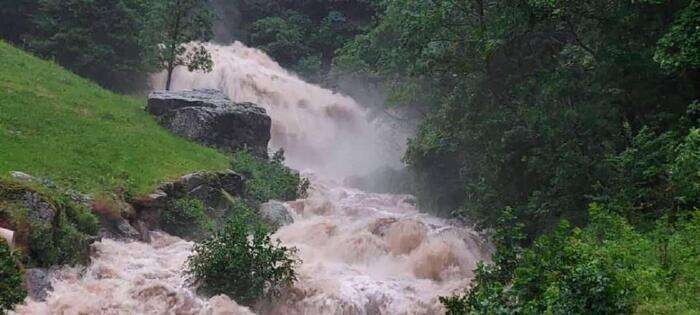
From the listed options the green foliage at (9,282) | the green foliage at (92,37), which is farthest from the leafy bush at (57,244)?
the green foliage at (92,37)

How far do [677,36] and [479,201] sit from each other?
630cm

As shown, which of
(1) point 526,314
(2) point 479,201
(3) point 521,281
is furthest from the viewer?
(2) point 479,201

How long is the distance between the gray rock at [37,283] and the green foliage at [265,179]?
Result: 30.2ft

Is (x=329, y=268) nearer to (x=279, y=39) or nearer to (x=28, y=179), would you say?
(x=28, y=179)

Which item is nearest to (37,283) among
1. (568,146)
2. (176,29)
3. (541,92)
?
(568,146)

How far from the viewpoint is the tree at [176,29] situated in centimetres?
2491

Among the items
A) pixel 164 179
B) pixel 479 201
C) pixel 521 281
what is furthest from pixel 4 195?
pixel 479 201

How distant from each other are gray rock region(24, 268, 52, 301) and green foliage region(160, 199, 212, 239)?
4.96 metres

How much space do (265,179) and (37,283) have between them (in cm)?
1120

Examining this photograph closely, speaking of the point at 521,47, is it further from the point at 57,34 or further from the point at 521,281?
the point at 57,34

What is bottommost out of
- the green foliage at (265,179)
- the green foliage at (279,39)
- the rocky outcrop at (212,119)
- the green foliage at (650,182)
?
the green foliage at (265,179)

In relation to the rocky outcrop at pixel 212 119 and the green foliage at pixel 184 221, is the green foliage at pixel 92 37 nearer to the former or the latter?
the rocky outcrop at pixel 212 119

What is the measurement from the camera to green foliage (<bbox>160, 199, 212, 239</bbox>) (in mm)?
15586

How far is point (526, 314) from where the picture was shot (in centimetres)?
748
